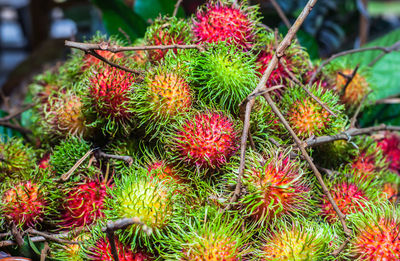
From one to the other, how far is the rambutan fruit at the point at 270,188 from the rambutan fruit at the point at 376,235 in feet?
0.30

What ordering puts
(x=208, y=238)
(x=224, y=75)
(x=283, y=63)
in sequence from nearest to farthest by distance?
(x=208, y=238), (x=224, y=75), (x=283, y=63)

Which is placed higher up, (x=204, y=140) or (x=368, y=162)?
(x=204, y=140)

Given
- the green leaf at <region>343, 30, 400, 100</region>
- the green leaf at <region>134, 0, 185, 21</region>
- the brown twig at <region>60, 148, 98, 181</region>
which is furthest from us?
the green leaf at <region>343, 30, 400, 100</region>

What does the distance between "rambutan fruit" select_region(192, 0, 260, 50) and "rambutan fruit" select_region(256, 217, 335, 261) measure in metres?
0.36

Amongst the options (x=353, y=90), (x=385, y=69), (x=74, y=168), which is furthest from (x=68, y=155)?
(x=385, y=69)

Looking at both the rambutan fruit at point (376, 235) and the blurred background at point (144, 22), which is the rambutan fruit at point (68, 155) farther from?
the rambutan fruit at point (376, 235)

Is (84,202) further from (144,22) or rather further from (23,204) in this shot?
(144,22)

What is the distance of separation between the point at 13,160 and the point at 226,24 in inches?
21.3

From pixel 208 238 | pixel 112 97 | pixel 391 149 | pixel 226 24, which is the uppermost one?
pixel 226 24

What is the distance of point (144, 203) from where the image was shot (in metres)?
0.54

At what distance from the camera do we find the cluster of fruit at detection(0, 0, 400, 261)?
55 cm

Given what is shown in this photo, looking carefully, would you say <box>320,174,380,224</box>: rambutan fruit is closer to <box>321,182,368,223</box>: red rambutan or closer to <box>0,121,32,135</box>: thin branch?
<box>321,182,368,223</box>: red rambutan

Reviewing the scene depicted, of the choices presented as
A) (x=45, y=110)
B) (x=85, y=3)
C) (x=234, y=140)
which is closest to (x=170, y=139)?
(x=234, y=140)

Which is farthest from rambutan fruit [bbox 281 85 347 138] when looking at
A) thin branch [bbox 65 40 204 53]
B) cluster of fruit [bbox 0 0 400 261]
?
thin branch [bbox 65 40 204 53]
